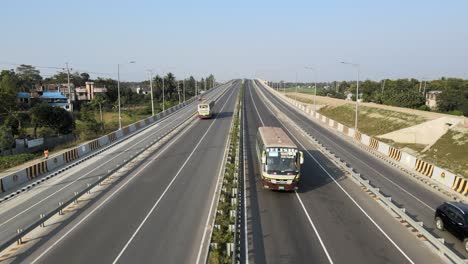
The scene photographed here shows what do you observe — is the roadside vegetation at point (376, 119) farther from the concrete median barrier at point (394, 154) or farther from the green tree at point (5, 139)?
the green tree at point (5, 139)

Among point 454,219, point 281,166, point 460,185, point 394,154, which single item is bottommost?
point 460,185

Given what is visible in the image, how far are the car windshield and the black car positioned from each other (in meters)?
8.13

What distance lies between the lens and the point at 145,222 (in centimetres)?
1898

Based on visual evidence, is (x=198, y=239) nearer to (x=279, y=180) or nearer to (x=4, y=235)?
(x=279, y=180)

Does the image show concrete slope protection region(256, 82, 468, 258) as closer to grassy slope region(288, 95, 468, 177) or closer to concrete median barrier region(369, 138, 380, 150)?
concrete median barrier region(369, 138, 380, 150)

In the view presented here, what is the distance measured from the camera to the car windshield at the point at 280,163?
22984 millimetres

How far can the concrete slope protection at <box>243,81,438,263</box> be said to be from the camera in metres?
15.6

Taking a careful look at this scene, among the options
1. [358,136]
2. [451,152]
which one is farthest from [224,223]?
[358,136]

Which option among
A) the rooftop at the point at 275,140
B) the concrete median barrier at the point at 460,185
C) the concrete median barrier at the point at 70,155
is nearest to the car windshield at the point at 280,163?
the rooftop at the point at 275,140

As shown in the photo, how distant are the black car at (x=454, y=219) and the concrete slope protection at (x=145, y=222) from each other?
12.0m

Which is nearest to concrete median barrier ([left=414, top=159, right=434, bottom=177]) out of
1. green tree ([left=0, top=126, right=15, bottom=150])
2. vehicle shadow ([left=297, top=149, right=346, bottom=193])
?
vehicle shadow ([left=297, top=149, right=346, bottom=193])

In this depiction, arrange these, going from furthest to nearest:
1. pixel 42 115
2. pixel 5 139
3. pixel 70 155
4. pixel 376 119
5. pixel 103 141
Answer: pixel 376 119, pixel 42 115, pixel 5 139, pixel 103 141, pixel 70 155

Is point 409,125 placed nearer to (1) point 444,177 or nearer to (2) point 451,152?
(2) point 451,152

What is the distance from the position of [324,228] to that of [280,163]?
5.72 m
